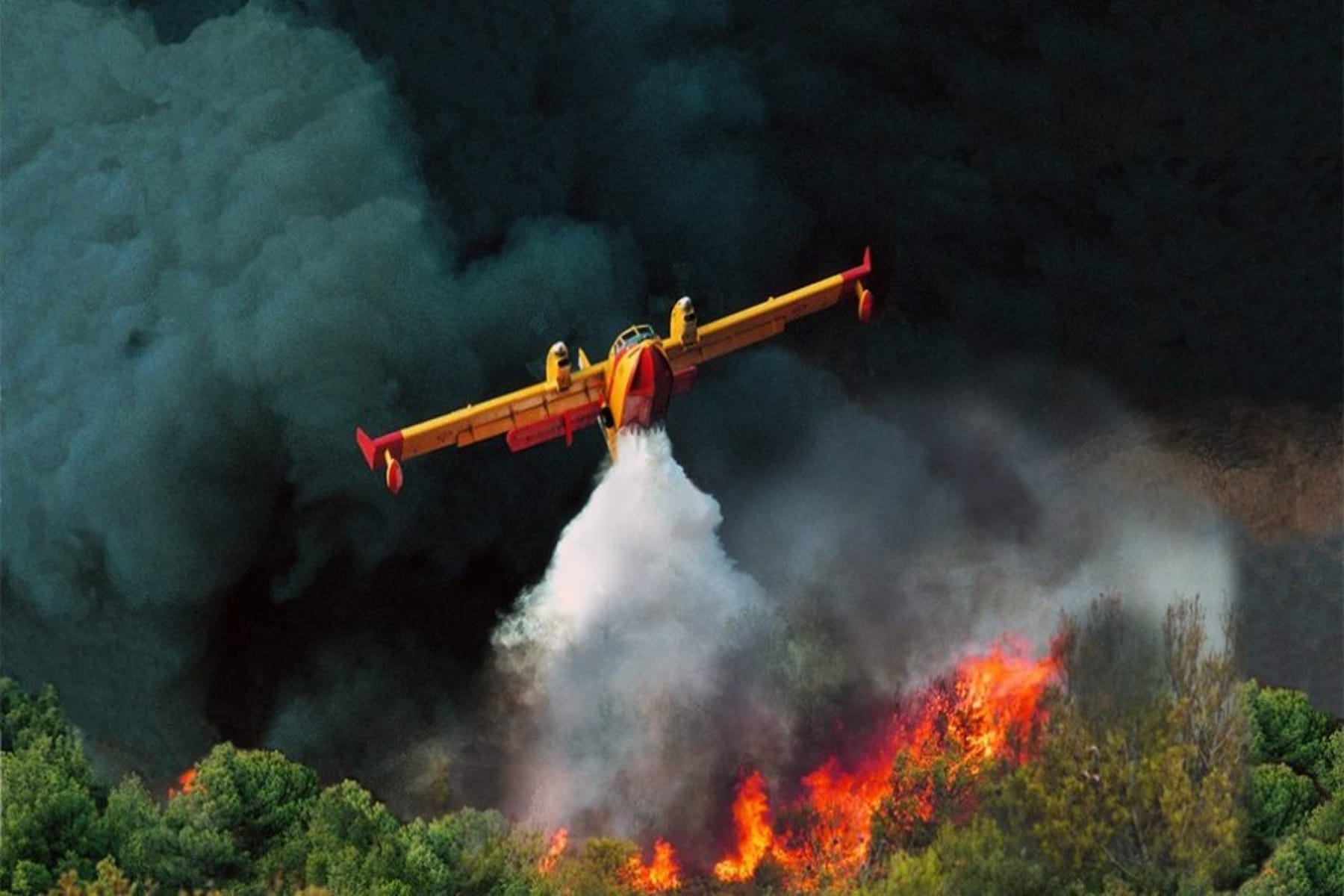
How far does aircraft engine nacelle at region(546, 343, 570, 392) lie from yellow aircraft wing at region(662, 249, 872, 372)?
3864 mm

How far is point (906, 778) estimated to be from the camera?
367 feet

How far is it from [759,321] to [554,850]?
19.9 m

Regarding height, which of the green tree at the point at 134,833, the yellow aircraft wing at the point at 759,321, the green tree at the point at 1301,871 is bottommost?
the green tree at the point at 1301,871

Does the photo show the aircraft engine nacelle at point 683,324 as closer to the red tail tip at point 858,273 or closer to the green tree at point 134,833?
the red tail tip at point 858,273

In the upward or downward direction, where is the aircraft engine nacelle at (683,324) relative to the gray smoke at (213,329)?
downward

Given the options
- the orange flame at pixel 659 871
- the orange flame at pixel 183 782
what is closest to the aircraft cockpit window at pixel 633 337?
the orange flame at pixel 659 871

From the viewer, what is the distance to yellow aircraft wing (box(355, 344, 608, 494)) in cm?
10625

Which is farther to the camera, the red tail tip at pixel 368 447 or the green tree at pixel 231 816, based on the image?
the green tree at pixel 231 816

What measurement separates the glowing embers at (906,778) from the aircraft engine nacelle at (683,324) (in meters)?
16.6

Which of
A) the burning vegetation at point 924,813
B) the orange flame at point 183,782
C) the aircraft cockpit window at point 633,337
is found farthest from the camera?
the orange flame at point 183,782

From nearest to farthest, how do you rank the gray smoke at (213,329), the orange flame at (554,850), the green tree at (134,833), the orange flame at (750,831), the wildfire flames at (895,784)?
the green tree at (134,833) < the orange flame at (554,850) < the wildfire flames at (895,784) < the gray smoke at (213,329) < the orange flame at (750,831)

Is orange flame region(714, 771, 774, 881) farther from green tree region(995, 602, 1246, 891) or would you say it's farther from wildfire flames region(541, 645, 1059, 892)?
green tree region(995, 602, 1246, 891)

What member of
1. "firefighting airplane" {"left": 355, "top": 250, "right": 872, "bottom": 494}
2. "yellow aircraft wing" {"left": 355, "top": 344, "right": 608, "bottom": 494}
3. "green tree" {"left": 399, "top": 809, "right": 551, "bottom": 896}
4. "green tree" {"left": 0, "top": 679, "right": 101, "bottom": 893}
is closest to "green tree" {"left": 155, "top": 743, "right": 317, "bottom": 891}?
"green tree" {"left": 0, "top": 679, "right": 101, "bottom": 893}

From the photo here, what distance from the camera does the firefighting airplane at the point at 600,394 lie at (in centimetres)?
10538
